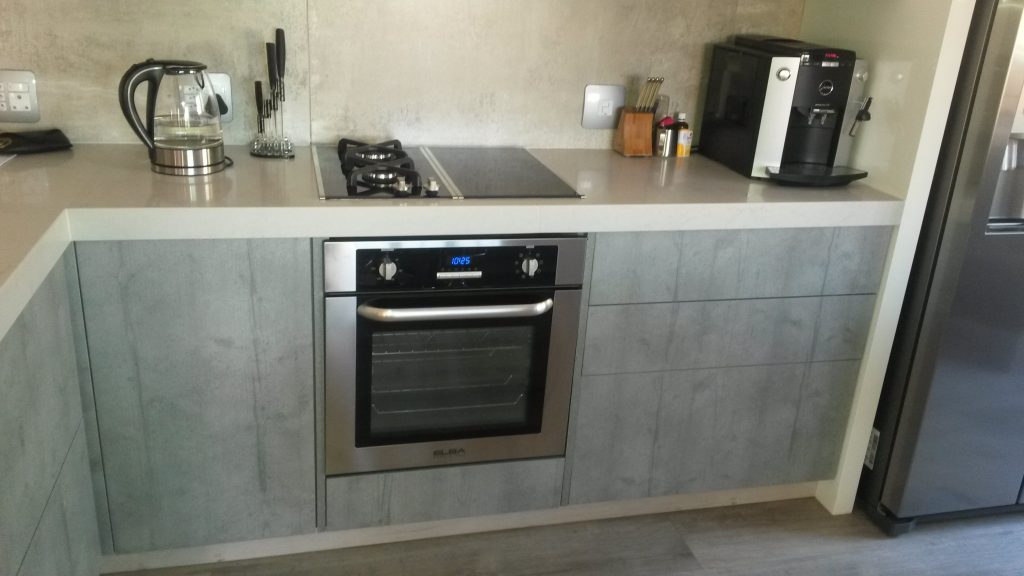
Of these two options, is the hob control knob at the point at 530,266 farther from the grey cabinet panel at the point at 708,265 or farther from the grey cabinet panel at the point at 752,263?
the grey cabinet panel at the point at 752,263

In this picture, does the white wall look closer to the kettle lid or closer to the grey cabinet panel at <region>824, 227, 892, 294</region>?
the grey cabinet panel at <region>824, 227, 892, 294</region>

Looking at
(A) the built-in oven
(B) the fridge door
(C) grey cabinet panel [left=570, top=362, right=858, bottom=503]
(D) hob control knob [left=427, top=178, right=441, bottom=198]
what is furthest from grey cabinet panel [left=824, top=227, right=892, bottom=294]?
(D) hob control knob [left=427, top=178, right=441, bottom=198]

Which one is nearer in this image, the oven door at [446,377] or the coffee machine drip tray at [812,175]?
the oven door at [446,377]

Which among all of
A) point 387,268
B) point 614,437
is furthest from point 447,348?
point 614,437

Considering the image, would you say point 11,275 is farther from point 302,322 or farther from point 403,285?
point 403,285

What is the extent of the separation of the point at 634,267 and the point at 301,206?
2.47 ft

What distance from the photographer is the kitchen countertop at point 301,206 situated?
156 centimetres

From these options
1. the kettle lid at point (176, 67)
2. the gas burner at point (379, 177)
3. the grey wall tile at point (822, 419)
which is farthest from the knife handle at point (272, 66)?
the grey wall tile at point (822, 419)

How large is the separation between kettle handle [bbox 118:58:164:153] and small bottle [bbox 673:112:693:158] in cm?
135

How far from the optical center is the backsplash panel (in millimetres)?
2016

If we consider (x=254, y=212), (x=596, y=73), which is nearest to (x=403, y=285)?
(x=254, y=212)

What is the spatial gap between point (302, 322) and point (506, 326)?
450mm

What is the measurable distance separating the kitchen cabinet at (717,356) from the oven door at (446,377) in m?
0.10

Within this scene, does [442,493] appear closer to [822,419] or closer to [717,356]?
[717,356]
